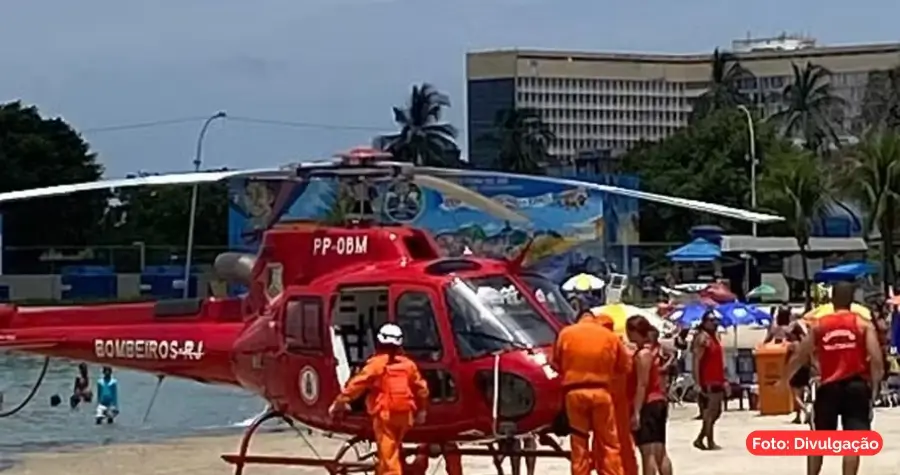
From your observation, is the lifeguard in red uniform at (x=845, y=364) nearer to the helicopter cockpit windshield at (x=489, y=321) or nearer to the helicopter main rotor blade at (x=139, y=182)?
the helicopter cockpit windshield at (x=489, y=321)

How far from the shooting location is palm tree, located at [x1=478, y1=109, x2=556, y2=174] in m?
134

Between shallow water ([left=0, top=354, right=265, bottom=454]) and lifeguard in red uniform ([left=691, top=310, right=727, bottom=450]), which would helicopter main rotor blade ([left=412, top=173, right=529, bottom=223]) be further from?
shallow water ([left=0, top=354, right=265, bottom=454])

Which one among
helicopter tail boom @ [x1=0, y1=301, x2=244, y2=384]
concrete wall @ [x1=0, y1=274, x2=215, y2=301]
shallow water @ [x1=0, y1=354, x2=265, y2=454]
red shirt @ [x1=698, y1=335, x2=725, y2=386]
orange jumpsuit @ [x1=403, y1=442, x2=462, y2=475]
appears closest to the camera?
orange jumpsuit @ [x1=403, y1=442, x2=462, y2=475]

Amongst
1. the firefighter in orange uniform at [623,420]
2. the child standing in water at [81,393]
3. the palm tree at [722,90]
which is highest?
the palm tree at [722,90]

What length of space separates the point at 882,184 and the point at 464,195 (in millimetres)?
45714

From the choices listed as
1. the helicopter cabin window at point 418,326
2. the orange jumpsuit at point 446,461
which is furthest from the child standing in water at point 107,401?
the helicopter cabin window at point 418,326

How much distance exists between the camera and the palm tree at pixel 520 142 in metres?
134

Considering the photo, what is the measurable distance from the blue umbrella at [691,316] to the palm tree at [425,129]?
8690cm

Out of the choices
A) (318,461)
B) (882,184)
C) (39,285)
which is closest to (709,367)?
(318,461)

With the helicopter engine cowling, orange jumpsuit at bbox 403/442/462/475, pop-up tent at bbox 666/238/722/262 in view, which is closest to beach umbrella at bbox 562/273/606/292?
pop-up tent at bbox 666/238/722/262

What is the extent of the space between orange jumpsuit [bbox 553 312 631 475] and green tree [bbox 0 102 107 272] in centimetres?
7994

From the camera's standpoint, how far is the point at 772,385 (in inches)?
984

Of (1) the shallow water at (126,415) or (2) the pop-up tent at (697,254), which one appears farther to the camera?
(2) the pop-up tent at (697,254)

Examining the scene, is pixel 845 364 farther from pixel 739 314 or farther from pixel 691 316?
pixel 739 314
